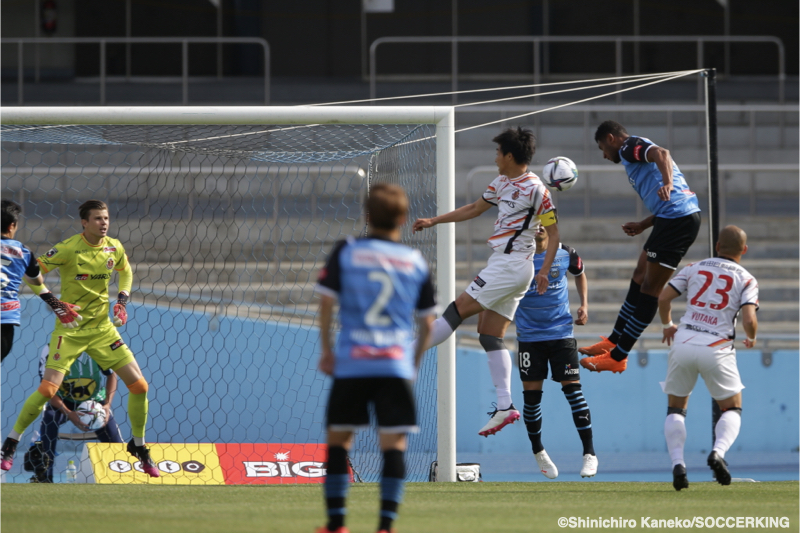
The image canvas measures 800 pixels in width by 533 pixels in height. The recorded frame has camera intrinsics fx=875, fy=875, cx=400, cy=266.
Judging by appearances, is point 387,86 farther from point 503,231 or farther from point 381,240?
point 381,240

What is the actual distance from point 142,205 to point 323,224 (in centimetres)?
235

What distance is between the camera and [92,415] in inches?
273

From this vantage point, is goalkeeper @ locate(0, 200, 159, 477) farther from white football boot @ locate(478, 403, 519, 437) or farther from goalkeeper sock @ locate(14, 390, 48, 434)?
white football boot @ locate(478, 403, 519, 437)

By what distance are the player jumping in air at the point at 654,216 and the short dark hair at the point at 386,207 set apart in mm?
2924

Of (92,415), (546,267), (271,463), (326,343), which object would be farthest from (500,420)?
(92,415)

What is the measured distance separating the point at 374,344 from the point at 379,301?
0.54ft

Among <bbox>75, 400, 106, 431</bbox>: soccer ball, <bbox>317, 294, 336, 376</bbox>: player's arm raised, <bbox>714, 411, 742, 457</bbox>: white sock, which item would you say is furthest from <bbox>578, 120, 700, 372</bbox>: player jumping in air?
<bbox>75, 400, 106, 431</bbox>: soccer ball

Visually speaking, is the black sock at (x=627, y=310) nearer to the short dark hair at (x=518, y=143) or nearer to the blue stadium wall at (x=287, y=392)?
the short dark hair at (x=518, y=143)

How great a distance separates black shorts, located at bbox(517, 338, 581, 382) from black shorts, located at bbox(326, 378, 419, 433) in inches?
111

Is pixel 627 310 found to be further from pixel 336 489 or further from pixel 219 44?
pixel 219 44

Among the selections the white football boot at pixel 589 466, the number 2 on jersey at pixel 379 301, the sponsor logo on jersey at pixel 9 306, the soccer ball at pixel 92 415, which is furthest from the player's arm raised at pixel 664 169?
the sponsor logo on jersey at pixel 9 306

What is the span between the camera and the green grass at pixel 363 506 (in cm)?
381

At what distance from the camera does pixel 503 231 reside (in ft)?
18.5

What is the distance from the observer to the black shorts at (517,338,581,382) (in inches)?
240
